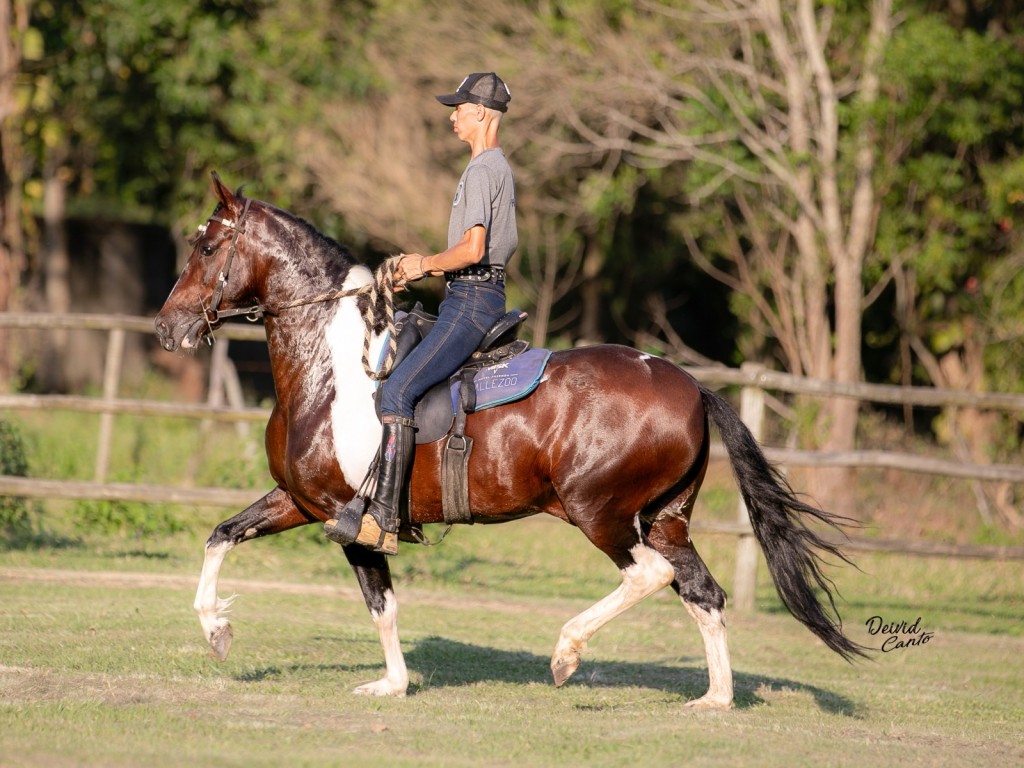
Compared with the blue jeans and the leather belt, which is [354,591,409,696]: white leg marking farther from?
the leather belt

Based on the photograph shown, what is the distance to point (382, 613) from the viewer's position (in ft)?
19.9

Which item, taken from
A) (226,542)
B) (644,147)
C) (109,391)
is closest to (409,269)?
(226,542)

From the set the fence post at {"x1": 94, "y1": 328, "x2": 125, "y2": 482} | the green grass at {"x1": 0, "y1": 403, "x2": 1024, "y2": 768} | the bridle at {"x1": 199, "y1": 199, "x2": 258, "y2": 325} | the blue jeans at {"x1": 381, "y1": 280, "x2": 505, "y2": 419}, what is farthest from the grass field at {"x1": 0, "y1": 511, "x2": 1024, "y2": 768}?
the bridle at {"x1": 199, "y1": 199, "x2": 258, "y2": 325}

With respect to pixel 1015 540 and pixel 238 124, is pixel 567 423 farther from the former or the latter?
pixel 238 124

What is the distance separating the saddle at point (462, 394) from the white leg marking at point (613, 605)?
73 centimetres

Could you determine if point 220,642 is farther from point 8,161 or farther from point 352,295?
point 8,161

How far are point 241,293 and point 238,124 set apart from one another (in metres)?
Answer: 11.2

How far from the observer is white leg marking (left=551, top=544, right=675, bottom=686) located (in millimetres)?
5770

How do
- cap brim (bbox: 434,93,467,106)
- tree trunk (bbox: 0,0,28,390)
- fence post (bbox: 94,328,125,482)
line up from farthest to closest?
tree trunk (bbox: 0,0,28,390) < fence post (bbox: 94,328,125,482) < cap brim (bbox: 434,93,467,106)

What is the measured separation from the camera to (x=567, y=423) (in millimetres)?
5902

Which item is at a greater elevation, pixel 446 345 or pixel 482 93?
pixel 482 93

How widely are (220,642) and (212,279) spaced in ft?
5.64

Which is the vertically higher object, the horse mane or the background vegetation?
the background vegetation

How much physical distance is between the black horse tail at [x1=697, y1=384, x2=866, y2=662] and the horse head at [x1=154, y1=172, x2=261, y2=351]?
233 cm
